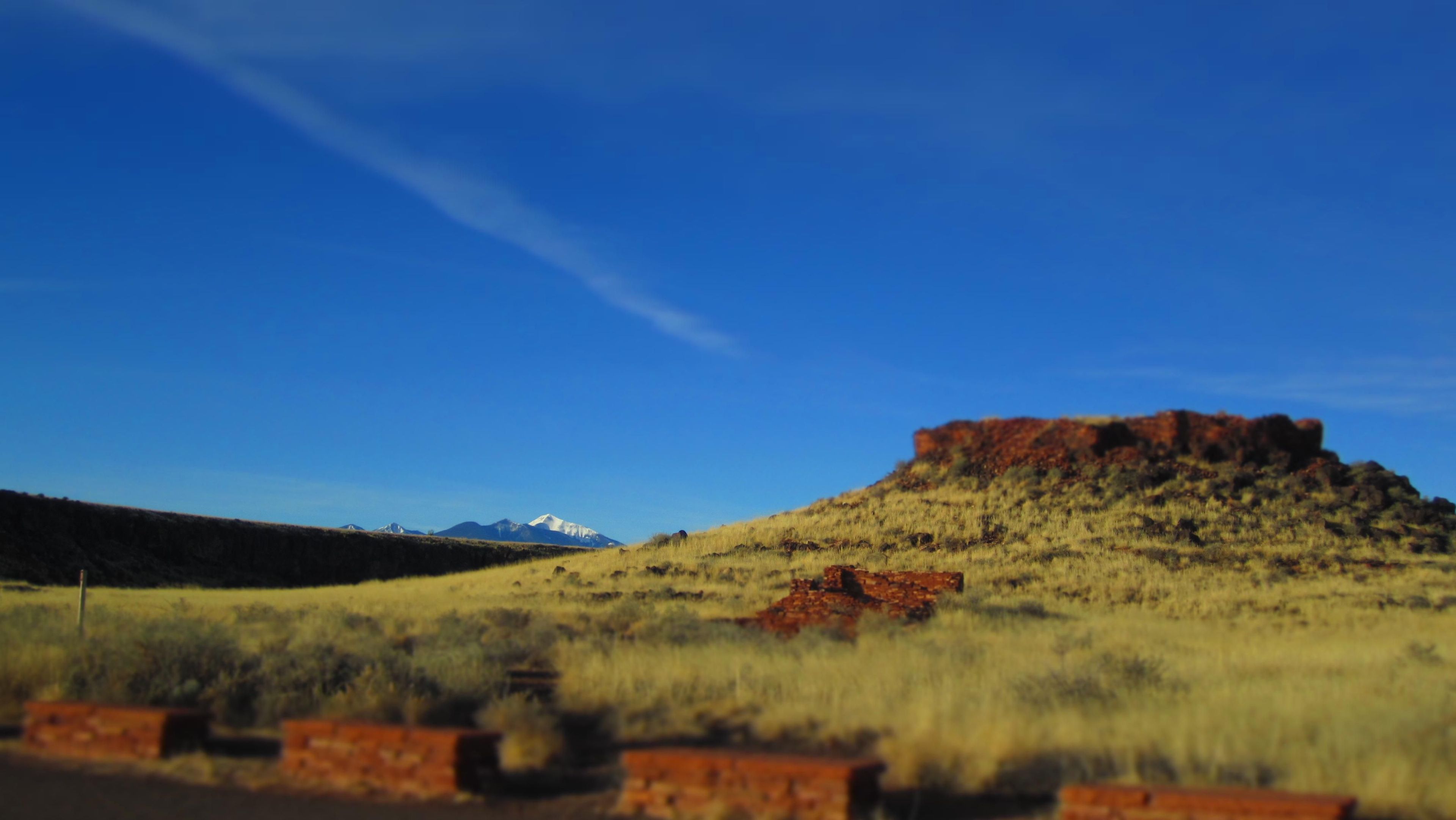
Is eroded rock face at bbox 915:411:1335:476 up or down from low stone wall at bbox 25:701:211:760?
up

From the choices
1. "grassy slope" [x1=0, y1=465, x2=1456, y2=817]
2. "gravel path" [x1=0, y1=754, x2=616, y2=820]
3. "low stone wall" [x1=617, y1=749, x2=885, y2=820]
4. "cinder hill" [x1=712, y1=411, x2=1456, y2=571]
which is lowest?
"gravel path" [x1=0, y1=754, x2=616, y2=820]

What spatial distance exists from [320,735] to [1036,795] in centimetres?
581

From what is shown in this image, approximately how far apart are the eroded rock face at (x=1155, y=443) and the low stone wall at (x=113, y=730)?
3625cm

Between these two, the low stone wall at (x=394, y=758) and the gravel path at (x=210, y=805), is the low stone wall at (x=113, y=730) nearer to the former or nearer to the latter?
the gravel path at (x=210, y=805)

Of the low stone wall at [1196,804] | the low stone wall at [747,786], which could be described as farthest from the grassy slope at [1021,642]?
the low stone wall at [747,786]

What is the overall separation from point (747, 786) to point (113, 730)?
19.6 feet

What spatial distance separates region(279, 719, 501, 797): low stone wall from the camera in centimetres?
809

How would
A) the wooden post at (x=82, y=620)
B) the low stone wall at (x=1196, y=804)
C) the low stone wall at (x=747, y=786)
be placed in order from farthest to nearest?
the wooden post at (x=82, y=620) < the low stone wall at (x=747, y=786) < the low stone wall at (x=1196, y=804)

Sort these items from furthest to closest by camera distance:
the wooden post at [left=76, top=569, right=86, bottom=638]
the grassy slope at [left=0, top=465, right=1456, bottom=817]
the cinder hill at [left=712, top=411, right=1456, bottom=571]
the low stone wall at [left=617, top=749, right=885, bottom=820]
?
the cinder hill at [left=712, top=411, right=1456, bottom=571]
the wooden post at [left=76, top=569, right=86, bottom=638]
the grassy slope at [left=0, top=465, right=1456, bottom=817]
the low stone wall at [left=617, top=749, right=885, bottom=820]

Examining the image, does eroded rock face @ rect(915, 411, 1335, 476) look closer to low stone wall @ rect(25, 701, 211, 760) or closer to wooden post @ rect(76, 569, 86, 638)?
wooden post @ rect(76, 569, 86, 638)

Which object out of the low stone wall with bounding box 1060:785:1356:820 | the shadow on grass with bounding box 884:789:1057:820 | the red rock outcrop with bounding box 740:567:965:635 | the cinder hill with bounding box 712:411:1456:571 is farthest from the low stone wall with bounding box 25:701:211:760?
the cinder hill with bounding box 712:411:1456:571

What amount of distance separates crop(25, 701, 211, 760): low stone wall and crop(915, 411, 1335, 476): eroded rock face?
36.2 metres

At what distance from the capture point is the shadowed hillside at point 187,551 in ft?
145

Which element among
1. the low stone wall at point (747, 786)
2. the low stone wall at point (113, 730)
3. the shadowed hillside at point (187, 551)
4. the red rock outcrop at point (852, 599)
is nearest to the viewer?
the low stone wall at point (747, 786)
